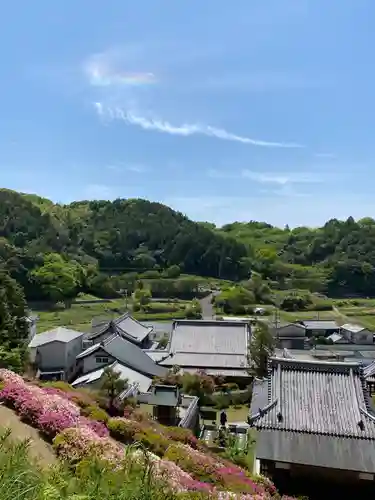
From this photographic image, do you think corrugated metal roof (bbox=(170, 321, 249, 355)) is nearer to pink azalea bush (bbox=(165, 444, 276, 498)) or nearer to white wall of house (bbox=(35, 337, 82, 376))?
white wall of house (bbox=(35, 337, 82, 376))

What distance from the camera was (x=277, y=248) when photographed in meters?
111

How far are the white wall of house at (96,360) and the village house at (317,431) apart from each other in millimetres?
14169

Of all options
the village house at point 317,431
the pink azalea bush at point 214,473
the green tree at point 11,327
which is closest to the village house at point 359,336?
the green tree at point 11,327

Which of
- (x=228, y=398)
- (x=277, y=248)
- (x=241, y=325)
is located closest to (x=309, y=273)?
(x=277, y=248)

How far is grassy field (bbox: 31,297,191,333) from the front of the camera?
5046 cm

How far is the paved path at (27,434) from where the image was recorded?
754 cm

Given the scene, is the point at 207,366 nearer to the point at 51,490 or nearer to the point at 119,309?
the point at 51,490

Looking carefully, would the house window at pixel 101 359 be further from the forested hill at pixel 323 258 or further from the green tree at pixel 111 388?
the forested hill at pixel 323 258

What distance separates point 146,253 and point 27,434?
78905 millimetres

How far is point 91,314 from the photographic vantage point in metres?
55.2

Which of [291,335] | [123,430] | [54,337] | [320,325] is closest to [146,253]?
[320,325]

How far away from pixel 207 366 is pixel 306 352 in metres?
12.6

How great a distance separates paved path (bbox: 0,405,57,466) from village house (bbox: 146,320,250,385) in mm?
20118

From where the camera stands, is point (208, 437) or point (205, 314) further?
point (205, 314)
